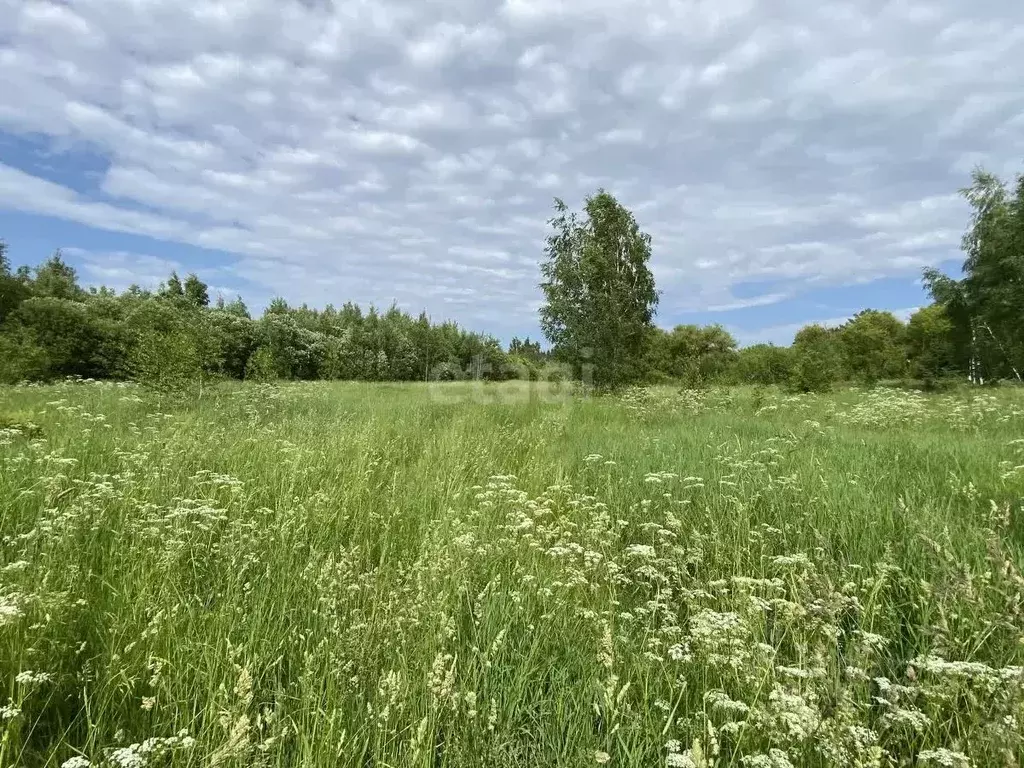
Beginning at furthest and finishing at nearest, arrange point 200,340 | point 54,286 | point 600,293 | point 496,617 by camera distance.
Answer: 1. point 54,286
2. point 600,293
3. point 200,340
4. point 496,617

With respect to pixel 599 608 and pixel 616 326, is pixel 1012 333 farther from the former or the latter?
pixel 599 608

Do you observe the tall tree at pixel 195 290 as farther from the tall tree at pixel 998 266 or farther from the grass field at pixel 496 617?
the tall tree at pixel 998 266

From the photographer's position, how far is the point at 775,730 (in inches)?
55.3

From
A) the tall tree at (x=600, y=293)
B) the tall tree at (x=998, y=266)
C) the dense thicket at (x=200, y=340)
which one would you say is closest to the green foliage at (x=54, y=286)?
the dense thicket at (x=200, y=340)

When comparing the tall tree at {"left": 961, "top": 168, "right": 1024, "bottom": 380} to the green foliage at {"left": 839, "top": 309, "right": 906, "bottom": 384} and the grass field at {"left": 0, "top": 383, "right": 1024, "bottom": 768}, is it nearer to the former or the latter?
the green foliage at {"left": 839, "top": 309, "right": 906, "bottom": 384}

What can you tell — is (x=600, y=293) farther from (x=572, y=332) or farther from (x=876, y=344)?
(x=876, y=344)

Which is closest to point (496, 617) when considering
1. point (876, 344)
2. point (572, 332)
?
point (572, 332)

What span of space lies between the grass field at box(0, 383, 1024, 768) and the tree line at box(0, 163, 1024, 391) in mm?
7688

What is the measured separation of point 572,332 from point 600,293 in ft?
6.75

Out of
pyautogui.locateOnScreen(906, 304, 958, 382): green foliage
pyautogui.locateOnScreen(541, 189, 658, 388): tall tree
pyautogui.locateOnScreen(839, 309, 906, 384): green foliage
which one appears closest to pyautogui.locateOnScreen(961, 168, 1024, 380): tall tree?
pyautogui.locateOnScreen(906, 304, 958, 382): green foliage

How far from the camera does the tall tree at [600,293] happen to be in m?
19.8

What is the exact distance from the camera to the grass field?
150 cm

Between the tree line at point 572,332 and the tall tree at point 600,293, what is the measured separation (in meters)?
0.05

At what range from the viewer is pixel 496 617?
230 centimetres
